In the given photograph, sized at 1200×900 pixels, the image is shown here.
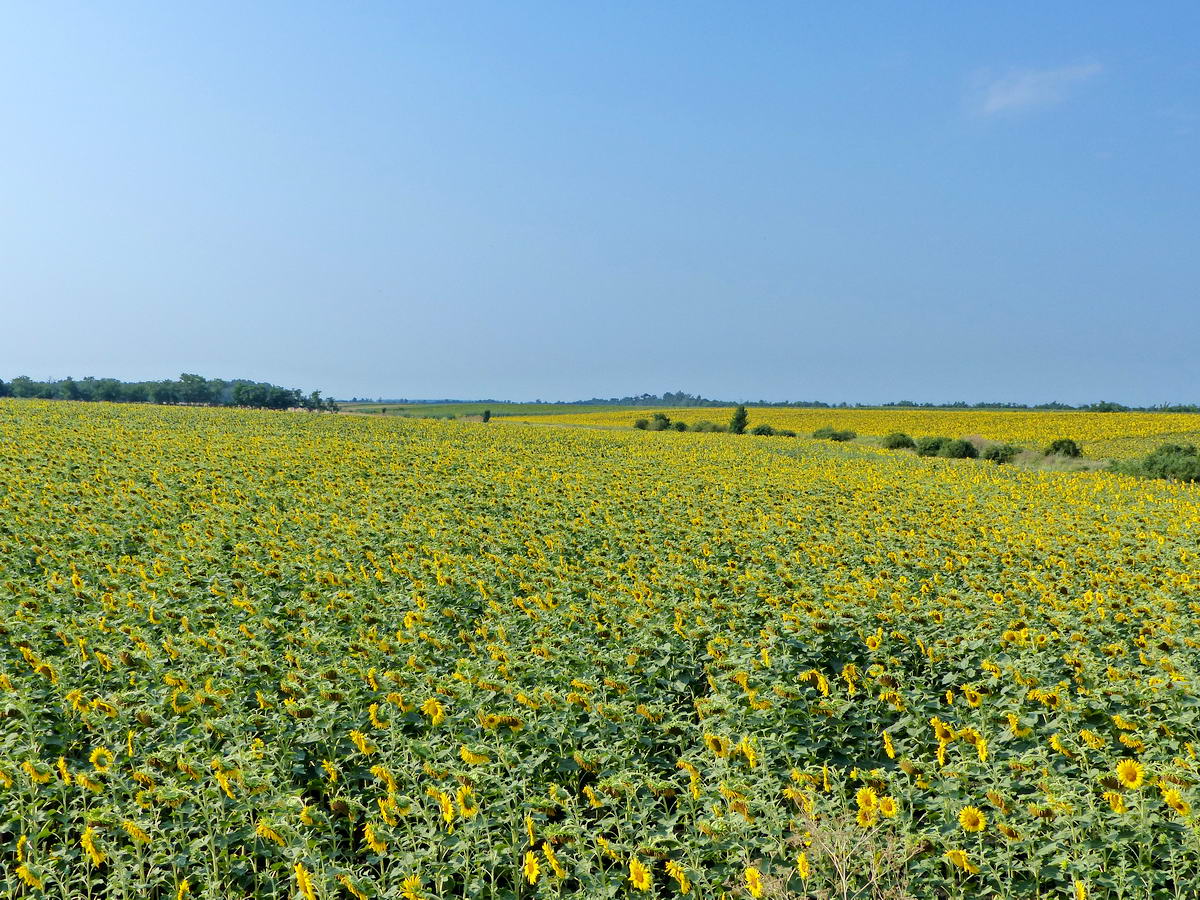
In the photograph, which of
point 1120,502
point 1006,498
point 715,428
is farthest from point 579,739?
point 715,428

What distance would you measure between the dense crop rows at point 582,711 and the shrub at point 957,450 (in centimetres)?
2548

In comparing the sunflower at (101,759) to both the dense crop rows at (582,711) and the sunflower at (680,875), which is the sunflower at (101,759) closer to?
the dense crop rows at (582,711)

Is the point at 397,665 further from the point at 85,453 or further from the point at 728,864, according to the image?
the point at 85,453

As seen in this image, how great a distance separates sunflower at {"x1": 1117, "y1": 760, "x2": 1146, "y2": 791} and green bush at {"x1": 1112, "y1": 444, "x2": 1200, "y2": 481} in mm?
26892

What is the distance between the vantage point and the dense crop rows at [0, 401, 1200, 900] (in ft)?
11.6

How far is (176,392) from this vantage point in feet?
296

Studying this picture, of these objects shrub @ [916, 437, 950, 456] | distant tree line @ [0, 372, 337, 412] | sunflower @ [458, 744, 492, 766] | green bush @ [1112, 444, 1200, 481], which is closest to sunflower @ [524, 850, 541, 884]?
sunflower @ [458, 744, 492, 766]

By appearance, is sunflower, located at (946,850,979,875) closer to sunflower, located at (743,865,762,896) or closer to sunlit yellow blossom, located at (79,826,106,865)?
sunflower, located at (743,865,762,896)

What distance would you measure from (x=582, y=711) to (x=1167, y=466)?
28792mm

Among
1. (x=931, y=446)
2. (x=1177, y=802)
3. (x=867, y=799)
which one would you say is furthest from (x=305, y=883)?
(x=931, y=446)

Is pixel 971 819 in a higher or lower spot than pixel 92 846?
higher

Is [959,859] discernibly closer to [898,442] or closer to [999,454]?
[999,454]

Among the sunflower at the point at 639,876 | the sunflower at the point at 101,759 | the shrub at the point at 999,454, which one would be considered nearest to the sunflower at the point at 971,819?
the sunflower at the point at 639,876

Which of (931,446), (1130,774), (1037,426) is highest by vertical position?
(1037,426)
